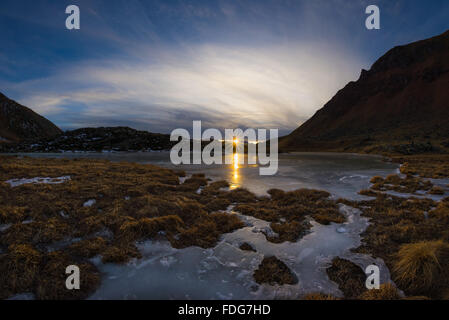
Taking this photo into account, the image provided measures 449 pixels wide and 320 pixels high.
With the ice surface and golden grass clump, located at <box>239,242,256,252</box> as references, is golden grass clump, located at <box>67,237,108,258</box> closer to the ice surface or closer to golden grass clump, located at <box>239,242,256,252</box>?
the ice surface

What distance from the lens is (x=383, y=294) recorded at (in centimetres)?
429

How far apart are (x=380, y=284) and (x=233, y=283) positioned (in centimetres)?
371

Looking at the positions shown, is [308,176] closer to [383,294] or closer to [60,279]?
[383,294]

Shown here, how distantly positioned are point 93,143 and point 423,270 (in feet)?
508

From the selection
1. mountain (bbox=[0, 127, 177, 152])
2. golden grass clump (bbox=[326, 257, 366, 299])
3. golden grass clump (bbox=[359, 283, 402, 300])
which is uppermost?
mountain (bbox=[0, 127, 177, 152])

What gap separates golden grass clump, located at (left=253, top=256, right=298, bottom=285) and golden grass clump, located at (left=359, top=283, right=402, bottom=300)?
1.53 m

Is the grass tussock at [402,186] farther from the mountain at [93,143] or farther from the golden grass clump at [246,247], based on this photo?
the mountain at [93,143]

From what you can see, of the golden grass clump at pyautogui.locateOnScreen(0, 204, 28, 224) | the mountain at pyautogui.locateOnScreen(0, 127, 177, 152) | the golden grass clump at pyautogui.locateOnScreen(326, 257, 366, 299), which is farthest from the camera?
the mountain at pyautogui.locateOnScreen(0, 127, 177, 152)

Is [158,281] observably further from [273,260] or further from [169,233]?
[273,260]

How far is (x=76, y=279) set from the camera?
4648mm

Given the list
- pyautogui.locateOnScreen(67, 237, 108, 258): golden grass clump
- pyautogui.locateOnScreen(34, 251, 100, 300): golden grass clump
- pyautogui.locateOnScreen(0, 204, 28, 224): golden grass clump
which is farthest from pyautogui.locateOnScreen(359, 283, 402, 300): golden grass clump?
pyautogui.locateOnScreen(0, 204, 28, 224): golden grass clump

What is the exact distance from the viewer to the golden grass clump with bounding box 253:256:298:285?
16.4 ft

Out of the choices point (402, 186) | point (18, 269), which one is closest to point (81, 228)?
point (18, 269)
